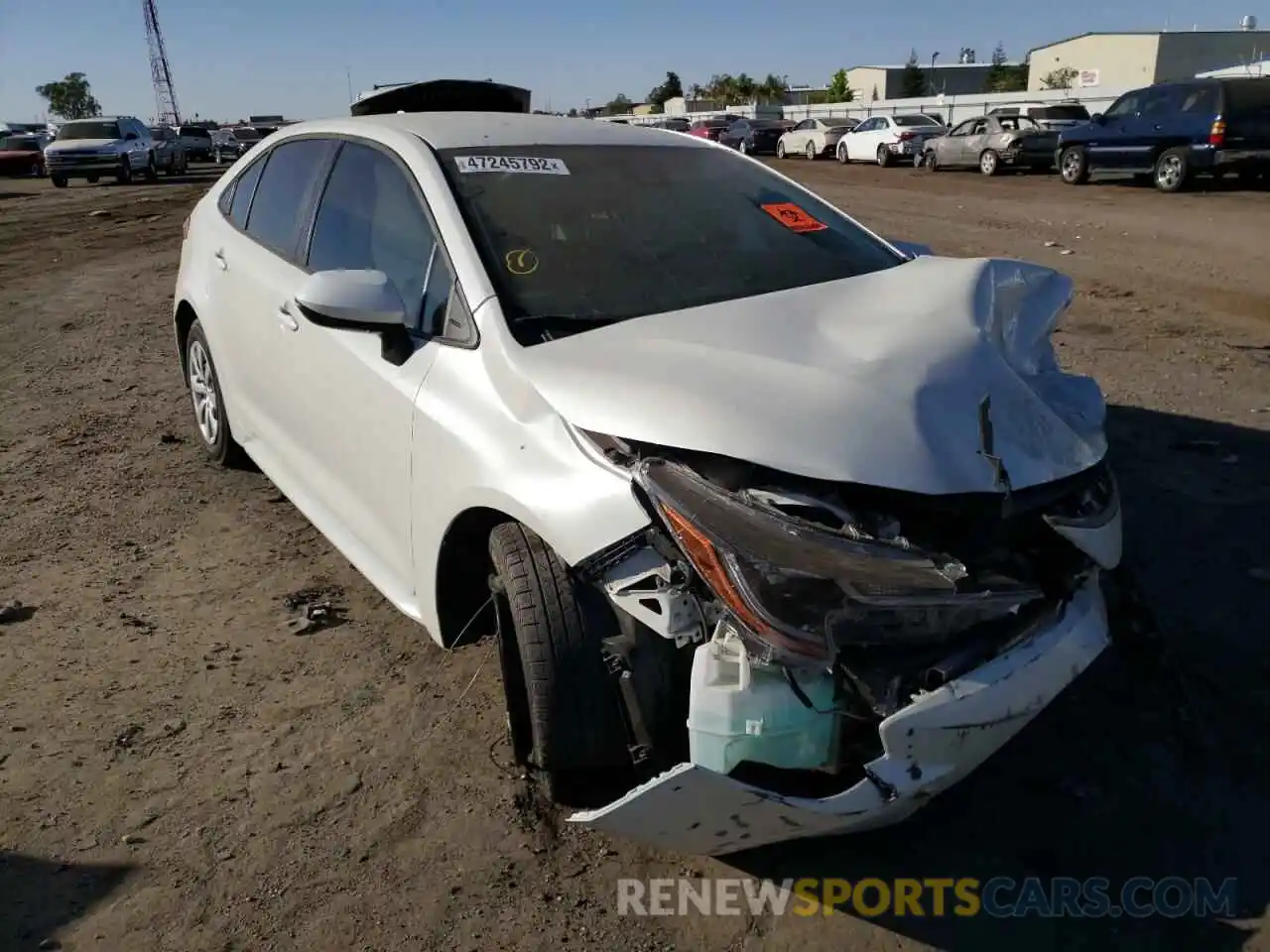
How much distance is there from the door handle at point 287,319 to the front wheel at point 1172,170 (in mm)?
18052

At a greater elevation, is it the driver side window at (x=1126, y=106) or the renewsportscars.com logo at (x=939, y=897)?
the driver side window at (x=1126, y=106)

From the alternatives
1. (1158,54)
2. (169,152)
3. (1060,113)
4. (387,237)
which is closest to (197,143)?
(169,152)

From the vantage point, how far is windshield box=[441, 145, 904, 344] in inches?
120

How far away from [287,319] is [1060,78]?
235 feet

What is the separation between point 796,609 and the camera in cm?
209

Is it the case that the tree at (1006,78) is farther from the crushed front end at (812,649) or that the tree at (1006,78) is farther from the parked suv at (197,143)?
the crushed front end at (812,649)

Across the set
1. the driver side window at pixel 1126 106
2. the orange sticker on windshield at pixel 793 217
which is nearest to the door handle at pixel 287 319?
the orange sticker on windshield at pixel 793 217

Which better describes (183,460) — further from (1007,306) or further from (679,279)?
(1007,306)

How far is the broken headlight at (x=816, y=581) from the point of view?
208 cm

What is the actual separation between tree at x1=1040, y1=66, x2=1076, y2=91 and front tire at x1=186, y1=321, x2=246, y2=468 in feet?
221

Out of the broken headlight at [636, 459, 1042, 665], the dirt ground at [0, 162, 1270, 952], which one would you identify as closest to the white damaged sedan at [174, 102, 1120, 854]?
the broken headlight at [636, 459, 1042, 665]

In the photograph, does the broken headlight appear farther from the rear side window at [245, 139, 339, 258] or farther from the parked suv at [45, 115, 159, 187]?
the parked suv at [45, 115, 159, 187]

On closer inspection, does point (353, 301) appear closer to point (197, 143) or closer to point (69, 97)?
point (197, 143)

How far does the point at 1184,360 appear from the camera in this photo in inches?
267
